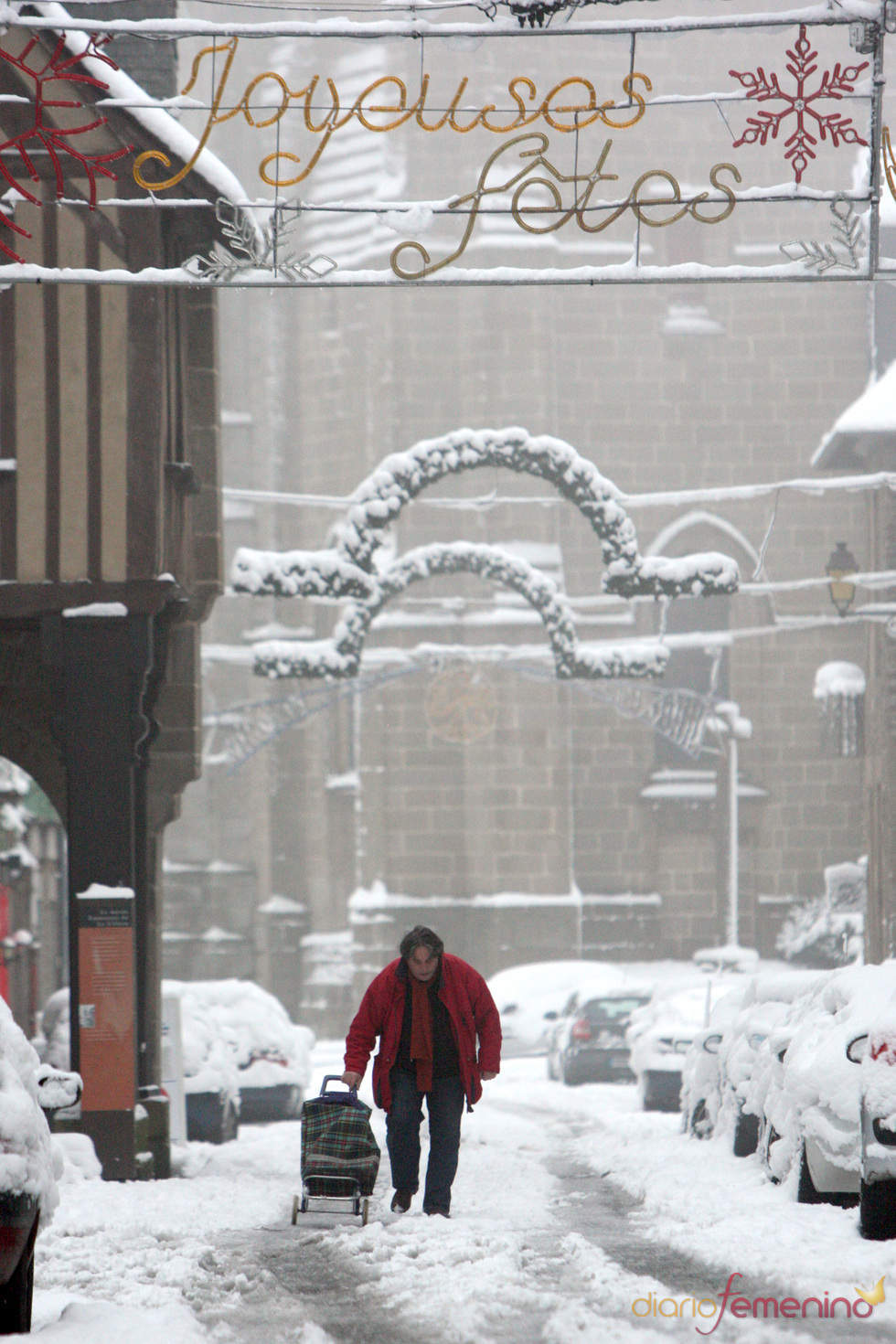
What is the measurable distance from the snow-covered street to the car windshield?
11355mm

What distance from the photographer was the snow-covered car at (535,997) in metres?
27.0

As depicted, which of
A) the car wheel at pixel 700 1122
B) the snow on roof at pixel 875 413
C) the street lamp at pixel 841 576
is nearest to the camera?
the car wheel at pixel 700 1122

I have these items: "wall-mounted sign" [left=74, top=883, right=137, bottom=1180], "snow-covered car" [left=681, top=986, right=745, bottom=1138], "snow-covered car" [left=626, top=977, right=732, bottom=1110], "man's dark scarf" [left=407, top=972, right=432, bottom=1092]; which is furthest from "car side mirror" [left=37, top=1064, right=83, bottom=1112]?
"snow-covered car" [left=626, top=977, right=732, bottom=1110]

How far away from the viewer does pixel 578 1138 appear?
15.1m

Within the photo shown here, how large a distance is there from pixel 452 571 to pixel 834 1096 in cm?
1281

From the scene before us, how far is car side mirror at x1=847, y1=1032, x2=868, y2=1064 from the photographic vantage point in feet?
27.6

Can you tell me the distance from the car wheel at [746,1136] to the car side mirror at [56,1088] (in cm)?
589

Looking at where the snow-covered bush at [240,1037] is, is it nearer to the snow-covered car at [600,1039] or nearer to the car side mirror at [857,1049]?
the snow-covered car at [600,1039]

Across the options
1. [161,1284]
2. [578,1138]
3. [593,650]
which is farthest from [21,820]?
[161,1284]

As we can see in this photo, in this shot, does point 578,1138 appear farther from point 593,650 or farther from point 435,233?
point 435,233

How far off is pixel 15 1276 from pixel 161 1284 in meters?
1.56

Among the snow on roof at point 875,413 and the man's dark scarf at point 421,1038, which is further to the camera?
the snow on roof at point 875,413

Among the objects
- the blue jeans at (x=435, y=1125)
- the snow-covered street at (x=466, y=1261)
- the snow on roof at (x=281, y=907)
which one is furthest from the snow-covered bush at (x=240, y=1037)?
the snow on roof at (x=281, y=907)

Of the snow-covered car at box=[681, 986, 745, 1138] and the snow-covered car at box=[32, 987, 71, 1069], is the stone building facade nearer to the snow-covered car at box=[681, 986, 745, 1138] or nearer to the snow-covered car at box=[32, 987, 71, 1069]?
the snow-covered car at box=[32, 987, 71, 1069]
